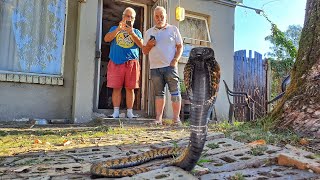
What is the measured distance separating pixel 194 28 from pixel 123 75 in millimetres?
3628

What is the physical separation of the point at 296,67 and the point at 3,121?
5.38 m

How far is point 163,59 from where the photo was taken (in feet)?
18.6

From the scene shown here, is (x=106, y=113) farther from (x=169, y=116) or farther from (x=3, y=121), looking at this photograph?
(x=3, y=121)

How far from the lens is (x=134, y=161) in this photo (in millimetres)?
2791

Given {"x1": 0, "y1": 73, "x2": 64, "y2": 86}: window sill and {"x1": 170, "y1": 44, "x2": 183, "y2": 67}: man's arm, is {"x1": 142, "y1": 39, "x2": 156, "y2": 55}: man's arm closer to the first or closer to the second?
{"x1": 170, "y1": 44, "x2": 183, "y2": 67}: man's arm

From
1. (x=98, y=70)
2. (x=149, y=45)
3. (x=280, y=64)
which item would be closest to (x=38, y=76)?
(x=98, y=70)

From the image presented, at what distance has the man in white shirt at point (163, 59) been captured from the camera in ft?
18.6

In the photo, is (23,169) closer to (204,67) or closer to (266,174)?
(204,67)

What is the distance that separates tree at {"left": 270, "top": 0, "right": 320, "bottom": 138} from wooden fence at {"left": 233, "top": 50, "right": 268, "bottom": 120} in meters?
6.62

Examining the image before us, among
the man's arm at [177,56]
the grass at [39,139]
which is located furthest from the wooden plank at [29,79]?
the man's arm at [177,56]

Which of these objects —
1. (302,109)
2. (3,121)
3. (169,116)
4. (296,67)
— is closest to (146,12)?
(169,116)

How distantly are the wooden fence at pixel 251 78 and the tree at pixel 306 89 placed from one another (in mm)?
6615

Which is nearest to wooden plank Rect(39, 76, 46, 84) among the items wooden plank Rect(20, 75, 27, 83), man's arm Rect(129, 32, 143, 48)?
wooden plank Rect(20, 75, 27, 83)

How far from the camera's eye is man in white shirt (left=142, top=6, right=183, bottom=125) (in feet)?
18.6
